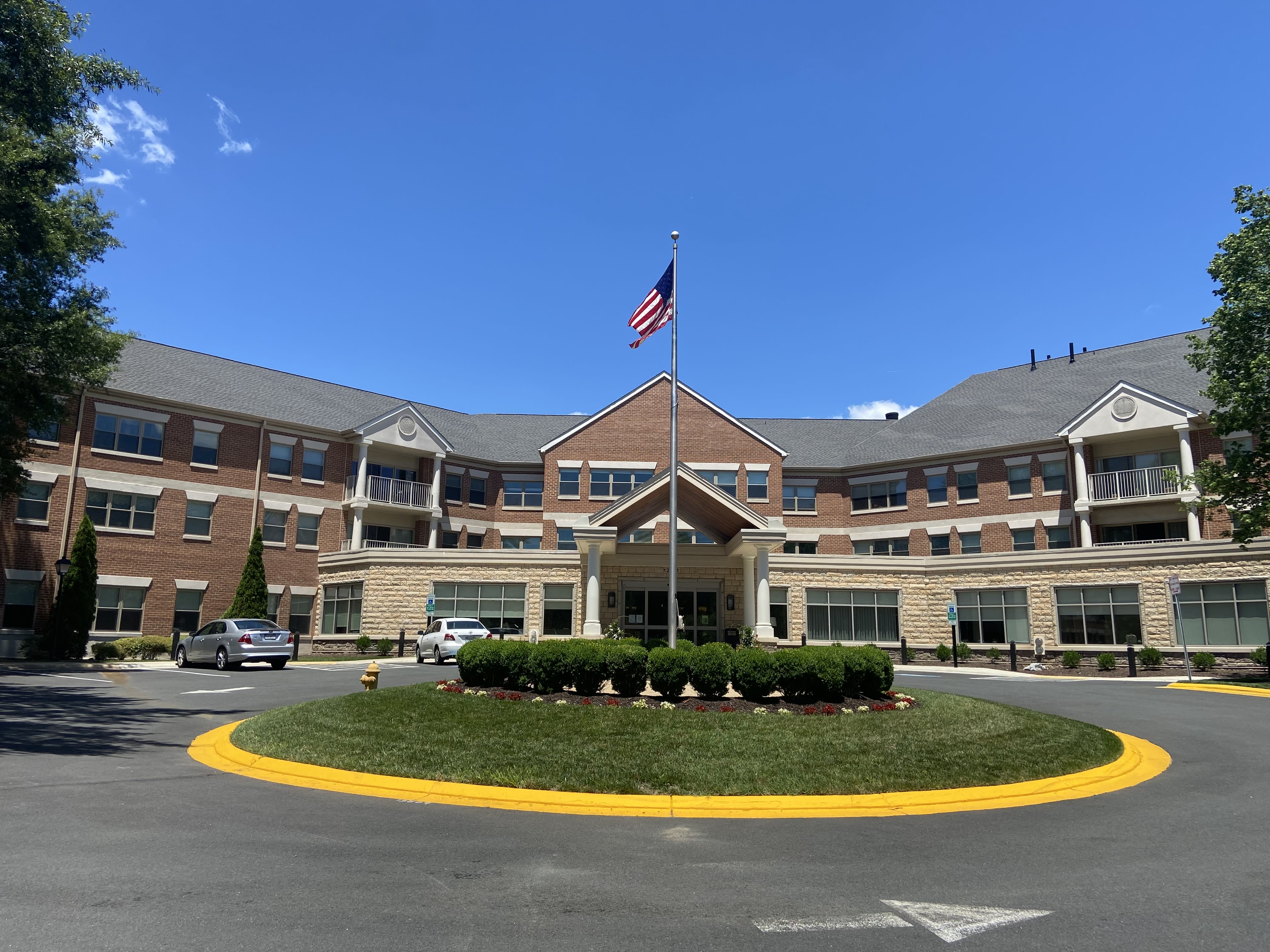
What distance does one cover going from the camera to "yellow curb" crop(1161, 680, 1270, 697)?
21.0 metres

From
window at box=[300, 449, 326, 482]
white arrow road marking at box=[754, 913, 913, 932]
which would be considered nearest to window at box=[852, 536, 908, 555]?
window at box=[300, 449, 326, 482]

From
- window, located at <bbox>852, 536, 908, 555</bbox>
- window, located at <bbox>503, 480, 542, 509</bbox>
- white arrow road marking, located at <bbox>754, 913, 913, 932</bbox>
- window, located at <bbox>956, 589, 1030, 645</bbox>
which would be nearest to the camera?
white arrow road marking, located at <bbox>754, 913, 913, 932</bbox>

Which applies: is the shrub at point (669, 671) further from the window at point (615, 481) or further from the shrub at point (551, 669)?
the window at point (615, 481)

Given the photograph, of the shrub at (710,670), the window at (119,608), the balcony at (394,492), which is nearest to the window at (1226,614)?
the shrub at (710,670)

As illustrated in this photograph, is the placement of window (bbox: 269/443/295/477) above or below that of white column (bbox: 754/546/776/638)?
above

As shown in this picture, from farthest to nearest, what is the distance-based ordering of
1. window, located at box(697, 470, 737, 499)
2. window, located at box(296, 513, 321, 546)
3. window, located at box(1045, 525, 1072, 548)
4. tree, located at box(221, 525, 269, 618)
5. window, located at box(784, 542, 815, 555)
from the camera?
window, located at box(784, 542, 815, 555), window, located at box(697, 470, 737, 499), window, located at box(296, 513, 321, 546), window, located at box(1045, 525, 1072, 548), tree, located at box(221, 525, 269, 618)

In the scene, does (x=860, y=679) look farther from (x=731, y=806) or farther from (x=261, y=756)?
(x=261, y=756)

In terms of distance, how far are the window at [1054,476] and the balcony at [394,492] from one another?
28.2 meters

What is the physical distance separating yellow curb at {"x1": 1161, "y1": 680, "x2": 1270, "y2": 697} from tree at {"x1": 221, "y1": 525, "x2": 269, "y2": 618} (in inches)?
1247

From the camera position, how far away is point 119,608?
1308 inches

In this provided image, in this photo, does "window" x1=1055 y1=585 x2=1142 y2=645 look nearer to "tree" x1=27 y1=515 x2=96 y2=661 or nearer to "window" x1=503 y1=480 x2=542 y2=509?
"window" x1=503 y1=480 x2=542 y2=509

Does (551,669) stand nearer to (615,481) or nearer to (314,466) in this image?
(615,481)

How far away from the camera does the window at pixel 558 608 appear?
117 feet

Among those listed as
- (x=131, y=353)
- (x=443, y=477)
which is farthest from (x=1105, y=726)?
(x=131, y=353)
